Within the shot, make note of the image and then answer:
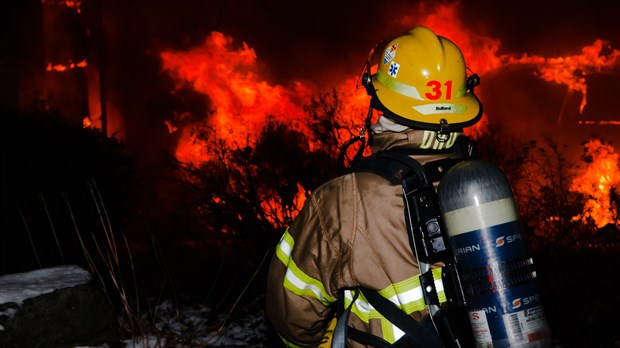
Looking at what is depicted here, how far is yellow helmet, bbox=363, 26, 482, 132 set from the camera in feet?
6.91

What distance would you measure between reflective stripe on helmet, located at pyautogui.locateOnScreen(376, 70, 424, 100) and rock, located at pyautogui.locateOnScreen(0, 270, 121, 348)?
2746mm

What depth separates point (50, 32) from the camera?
12711mm

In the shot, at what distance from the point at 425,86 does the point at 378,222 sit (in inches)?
21.9

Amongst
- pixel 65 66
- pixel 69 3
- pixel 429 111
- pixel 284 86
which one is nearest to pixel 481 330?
pixel 429 111

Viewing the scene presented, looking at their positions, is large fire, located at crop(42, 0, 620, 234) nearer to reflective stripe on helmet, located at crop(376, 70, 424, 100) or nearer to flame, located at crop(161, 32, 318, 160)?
flame, located at crop(161, 32, 318, 160)

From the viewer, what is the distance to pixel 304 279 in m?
2.07

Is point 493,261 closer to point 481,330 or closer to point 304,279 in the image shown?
point 481,330

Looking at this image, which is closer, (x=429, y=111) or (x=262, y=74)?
(x=429, y=111)

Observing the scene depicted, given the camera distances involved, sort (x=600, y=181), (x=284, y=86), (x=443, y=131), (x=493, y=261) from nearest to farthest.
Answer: (x=493, y=261), (x=443, y=131), (x=600, y=181), (x=284, y=86)

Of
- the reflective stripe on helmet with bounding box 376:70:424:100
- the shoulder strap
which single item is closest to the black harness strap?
the shoulder strap

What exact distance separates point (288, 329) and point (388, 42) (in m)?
1.19

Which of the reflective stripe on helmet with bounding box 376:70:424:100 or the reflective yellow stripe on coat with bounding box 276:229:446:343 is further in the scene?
the reflective stripe on helmet with bounding box 376:70:424:100

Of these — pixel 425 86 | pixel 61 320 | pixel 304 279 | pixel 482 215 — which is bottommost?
pixel 61 320

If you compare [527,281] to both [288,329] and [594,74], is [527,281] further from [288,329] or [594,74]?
[594,74]
